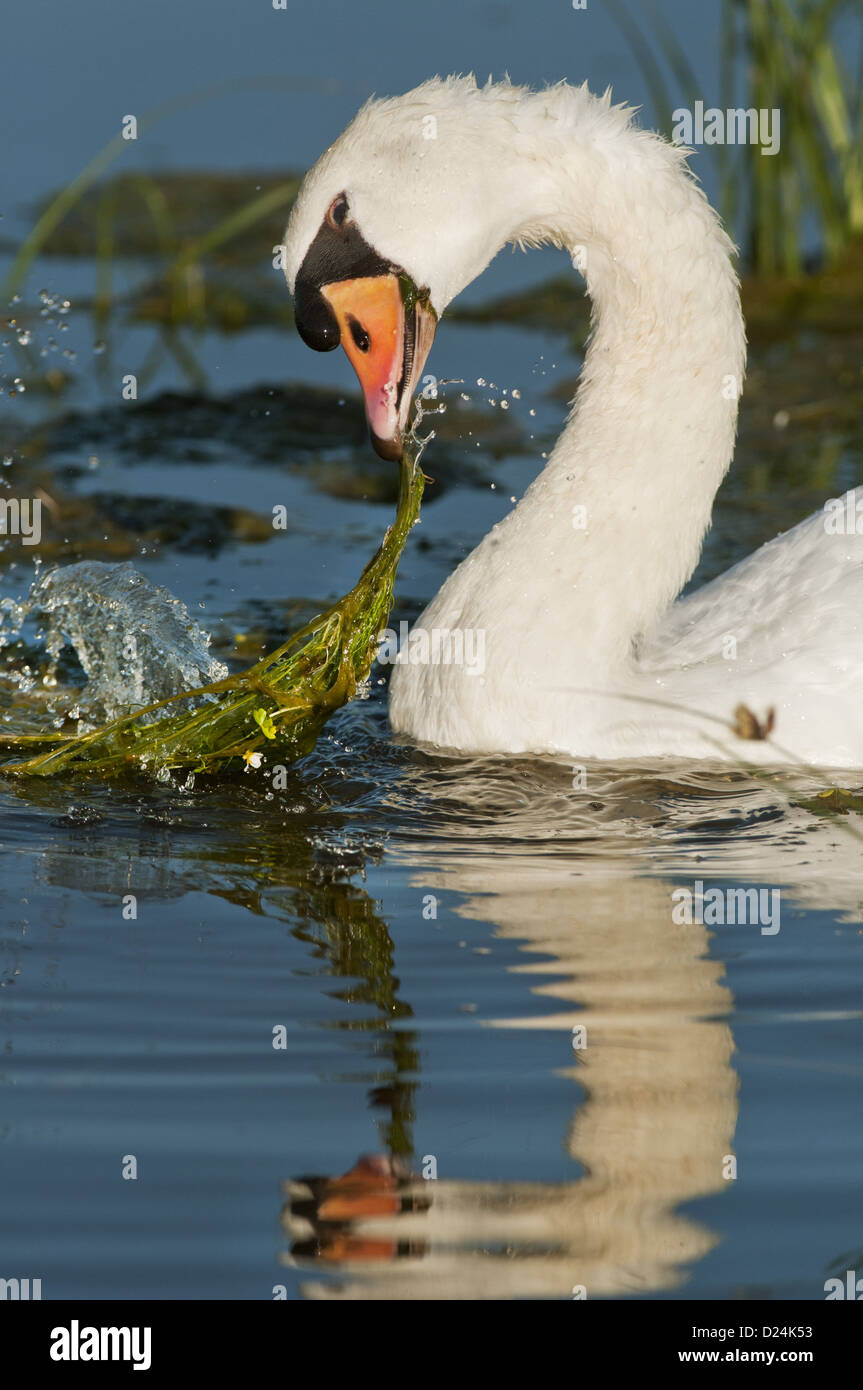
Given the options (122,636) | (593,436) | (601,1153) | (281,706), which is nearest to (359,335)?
(593,436)

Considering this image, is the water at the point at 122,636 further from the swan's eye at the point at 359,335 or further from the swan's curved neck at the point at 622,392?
the swan's eye at the point at 359,335

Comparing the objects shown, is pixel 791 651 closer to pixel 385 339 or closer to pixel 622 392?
pixel 622 392

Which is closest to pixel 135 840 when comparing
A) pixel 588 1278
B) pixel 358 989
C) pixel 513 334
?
pixel 358 989

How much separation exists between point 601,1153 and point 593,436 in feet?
8.82

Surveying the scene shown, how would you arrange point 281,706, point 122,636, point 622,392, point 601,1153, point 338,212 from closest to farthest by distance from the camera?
point 601,1153
point 338,212
point 281,706
point 622,392
point 122,636

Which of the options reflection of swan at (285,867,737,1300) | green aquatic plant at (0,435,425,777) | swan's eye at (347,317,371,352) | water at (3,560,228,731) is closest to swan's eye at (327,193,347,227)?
swan's eye at (347,317,371,352)

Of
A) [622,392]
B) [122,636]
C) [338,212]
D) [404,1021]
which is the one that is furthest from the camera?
[122,636]

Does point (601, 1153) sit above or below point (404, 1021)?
below

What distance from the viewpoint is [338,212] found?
17.9ft

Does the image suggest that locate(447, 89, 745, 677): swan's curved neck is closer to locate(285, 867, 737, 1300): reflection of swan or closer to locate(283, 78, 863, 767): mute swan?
locate(283, 78, 863, 767): mute swan

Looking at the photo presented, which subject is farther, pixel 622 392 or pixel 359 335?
pixel 622 392

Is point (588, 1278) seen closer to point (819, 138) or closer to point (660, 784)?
point (660, 784)

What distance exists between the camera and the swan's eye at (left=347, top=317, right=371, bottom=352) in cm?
552

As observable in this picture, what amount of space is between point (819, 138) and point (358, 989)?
833 cm
